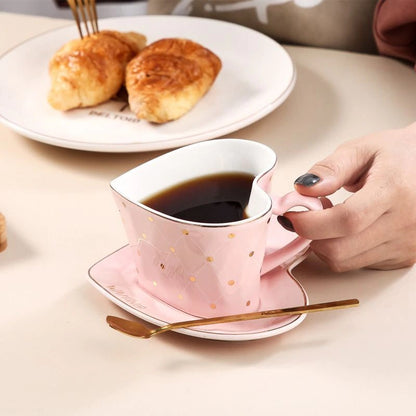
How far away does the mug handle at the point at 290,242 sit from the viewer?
2.08 ft

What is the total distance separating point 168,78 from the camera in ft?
3.30

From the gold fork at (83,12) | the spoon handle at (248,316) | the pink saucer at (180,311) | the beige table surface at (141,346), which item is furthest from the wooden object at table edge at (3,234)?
the gold fork at (83,12)

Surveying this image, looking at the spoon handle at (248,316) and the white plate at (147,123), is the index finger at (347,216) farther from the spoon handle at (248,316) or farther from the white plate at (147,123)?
the white plate at (147,123)

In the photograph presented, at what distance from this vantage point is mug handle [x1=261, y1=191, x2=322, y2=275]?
63cm

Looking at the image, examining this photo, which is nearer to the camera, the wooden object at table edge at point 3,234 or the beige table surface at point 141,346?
the beige table surface at point 141,346

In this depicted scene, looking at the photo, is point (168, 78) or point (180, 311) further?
point (168, 78)

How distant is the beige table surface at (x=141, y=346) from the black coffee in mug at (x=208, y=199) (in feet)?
0.38

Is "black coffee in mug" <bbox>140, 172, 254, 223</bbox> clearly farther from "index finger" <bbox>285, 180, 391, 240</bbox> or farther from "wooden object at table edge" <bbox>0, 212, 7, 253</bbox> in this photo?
"wooden object at table edge" <bbox>0, 212, 7, 253</bbox>

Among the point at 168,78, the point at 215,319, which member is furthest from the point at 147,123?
the point at 215,319

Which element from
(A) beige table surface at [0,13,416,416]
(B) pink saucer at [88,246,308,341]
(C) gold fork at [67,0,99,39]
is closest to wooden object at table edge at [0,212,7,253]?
(A) beige table surface at [0,13,416,416]

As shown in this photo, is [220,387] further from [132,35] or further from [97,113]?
[132,35]

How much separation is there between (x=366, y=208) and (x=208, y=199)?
0.15m

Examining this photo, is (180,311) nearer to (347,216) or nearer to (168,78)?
(347,216)

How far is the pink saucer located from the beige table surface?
2 centimetres
